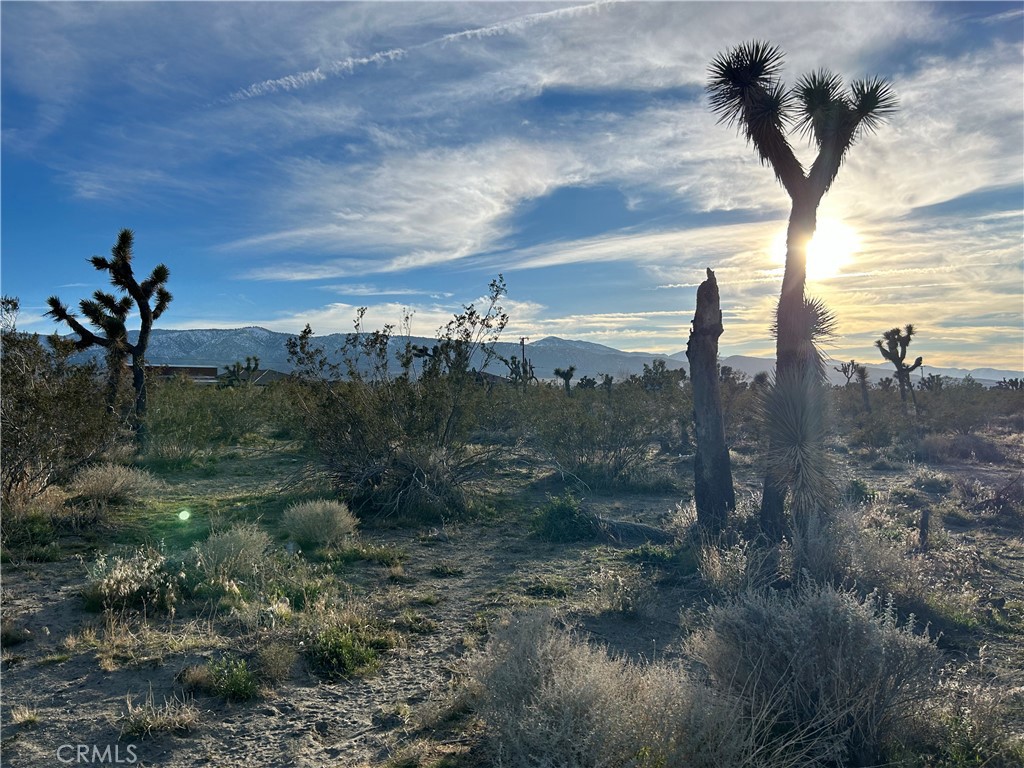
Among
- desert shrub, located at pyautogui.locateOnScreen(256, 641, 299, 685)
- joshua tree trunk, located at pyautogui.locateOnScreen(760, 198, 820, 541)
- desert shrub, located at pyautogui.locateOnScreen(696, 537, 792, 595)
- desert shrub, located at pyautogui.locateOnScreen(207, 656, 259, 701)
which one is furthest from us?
joshua tree trunk, located at pyautogui.locateOnScreen(760, 198, 820, 541)

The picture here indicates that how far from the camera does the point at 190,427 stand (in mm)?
16609

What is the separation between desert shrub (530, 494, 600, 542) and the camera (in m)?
10.5

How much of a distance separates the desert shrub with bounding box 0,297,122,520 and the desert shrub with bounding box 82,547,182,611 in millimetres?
2326

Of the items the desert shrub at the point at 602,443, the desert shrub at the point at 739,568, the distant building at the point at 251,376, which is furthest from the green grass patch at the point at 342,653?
the distant building at the point at 251,376

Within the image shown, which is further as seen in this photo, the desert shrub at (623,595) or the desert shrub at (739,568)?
the desert shrub at (739,568)

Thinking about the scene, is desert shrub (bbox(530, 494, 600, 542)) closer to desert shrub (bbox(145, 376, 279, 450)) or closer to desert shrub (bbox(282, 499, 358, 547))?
desert shrub (bbox(282, 499, 358, 547))

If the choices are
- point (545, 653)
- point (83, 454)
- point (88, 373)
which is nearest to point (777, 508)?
point (545, 653)

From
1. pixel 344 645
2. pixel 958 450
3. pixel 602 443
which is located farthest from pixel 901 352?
pixel 344 645

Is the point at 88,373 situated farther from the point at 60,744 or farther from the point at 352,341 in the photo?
the point at 60,744

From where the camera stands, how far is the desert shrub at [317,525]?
9344 mm

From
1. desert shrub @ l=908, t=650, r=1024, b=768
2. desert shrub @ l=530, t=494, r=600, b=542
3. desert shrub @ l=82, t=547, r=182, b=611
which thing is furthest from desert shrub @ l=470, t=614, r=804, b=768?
desert shrub @ l=530, t=494, r=600, b=542

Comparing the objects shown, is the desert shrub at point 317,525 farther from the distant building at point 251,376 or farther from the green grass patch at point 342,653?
the distant building at point 251,376

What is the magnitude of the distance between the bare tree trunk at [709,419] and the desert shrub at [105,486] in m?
9.04

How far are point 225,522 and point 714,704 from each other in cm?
849
